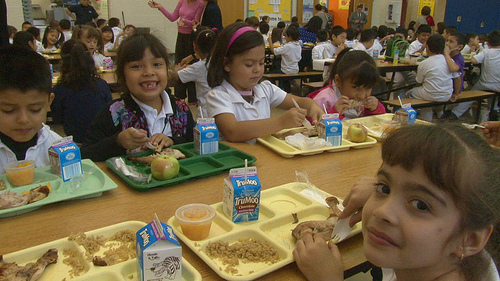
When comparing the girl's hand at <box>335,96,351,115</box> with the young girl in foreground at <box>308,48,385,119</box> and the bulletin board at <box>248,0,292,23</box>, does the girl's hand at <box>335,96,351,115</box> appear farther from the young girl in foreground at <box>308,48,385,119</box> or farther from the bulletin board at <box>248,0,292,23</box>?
the bulletin board at <box>248,0,292,23</box>

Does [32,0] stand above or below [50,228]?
above

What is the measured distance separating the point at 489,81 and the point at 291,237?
6.08 meters

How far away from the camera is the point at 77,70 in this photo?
10.7ft

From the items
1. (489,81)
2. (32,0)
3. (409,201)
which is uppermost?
(32,0)

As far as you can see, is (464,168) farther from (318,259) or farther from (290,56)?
(290,56)

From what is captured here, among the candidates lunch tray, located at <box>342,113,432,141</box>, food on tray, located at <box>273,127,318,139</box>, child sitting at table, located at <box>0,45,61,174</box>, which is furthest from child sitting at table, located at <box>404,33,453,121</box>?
child sitting at table, located at <box>0,45,61,174</box>

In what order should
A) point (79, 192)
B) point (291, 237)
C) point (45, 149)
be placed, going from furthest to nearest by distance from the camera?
point (45, 149) < point (79, 192) < point (291, 237)

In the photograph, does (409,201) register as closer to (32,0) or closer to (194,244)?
(194,244)

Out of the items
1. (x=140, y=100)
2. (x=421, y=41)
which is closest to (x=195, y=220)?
(x=140, y=100)

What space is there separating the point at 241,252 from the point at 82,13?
30.2 feet

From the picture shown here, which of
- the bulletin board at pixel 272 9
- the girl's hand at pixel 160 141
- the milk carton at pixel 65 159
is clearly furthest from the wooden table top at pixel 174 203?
the bulletin board at pixel 272 9

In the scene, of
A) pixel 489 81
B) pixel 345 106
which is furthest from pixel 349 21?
pixel 345 106

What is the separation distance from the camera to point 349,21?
12766 mm

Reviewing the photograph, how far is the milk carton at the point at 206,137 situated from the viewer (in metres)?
1.81
